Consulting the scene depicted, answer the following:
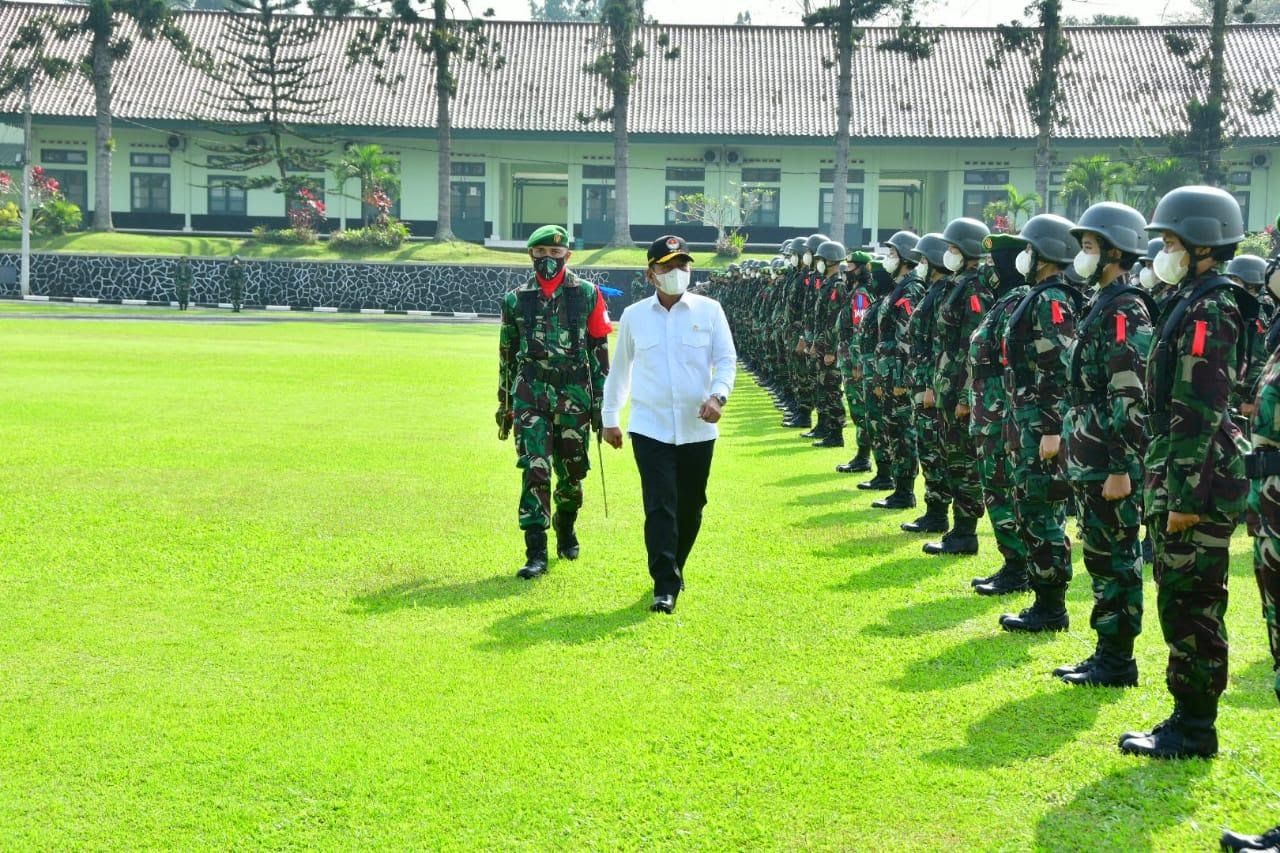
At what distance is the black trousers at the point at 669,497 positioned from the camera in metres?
8.38

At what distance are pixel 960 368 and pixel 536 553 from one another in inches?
116

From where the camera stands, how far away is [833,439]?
1756cm

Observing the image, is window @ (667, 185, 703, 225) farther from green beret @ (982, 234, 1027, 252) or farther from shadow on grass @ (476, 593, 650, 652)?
shadow on grass @ (476, 593, 650, 652)

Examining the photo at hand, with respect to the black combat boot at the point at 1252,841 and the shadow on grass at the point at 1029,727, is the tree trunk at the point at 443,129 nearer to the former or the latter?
the shadow on grass at the point at 1029,727

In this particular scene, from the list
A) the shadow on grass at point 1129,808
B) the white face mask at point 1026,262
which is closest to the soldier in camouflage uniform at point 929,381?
the white face mask at point 1026,262

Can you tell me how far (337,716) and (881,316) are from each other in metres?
7.70

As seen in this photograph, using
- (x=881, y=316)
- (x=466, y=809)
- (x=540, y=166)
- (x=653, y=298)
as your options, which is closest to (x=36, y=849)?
(x=466, y=809)

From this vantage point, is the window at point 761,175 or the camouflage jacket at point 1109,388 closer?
the camouflage jacket at point 1109,388

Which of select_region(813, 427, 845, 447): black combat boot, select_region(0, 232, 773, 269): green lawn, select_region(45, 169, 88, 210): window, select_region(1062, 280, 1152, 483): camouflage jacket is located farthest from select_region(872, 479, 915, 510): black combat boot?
select_region(45, 169, 88, 210): window

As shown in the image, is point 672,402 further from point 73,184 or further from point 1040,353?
point 73,184

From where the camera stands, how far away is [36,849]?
481 cm

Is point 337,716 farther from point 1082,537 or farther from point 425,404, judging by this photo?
point 425,404

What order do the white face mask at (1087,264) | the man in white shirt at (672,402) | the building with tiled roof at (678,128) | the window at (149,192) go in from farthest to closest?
1. the window at (149,192)
2. the building with tiled roof at (678,128)
3. the man in white shirt at (672,402)
4. the white face mask at (1087,264)

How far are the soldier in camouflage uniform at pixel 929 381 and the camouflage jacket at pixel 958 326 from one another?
479 mm
